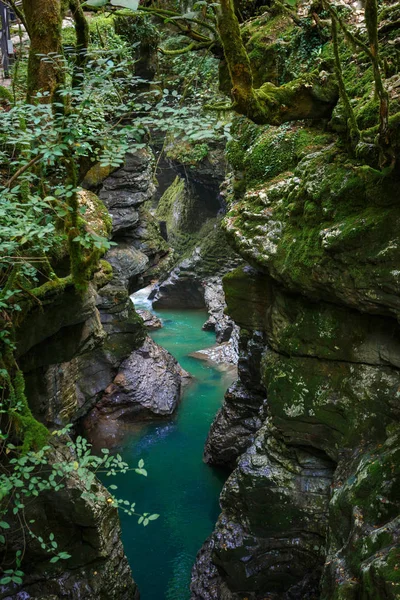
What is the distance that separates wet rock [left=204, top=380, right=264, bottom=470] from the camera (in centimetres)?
1030

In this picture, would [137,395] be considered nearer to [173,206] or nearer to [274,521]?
[274,521]

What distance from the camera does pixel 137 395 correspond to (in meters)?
13.6

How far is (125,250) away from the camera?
572 inches

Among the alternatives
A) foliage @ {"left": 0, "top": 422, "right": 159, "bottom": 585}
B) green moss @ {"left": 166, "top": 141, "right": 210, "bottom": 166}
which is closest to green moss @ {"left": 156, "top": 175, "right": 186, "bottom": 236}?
green moss @ {"left": 166, "top": 141, "right": 210, "bottom": 166}

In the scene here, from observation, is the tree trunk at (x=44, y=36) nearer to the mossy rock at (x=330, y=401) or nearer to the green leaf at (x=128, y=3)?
the green leaf at (x=128, y=3)

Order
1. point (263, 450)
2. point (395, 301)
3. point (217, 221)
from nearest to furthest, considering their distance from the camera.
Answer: point (395, 301), point (263, 450), point (217, 221)

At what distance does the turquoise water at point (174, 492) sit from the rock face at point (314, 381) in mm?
950

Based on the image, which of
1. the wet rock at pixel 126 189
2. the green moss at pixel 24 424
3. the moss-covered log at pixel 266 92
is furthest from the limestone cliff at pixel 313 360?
the wet rock at pixel 126 189

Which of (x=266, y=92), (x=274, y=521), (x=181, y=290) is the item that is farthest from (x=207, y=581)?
(x=181, y=290)

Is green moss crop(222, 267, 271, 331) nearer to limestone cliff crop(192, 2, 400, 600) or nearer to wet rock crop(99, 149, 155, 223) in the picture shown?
limestone cliff crop(192, 2, 400, 600)

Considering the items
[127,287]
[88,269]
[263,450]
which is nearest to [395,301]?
[263,450]

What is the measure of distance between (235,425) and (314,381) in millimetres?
4576

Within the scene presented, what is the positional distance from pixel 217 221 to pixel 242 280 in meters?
17.9

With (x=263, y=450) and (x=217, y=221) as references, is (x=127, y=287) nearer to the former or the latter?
(x=263, y=450)
